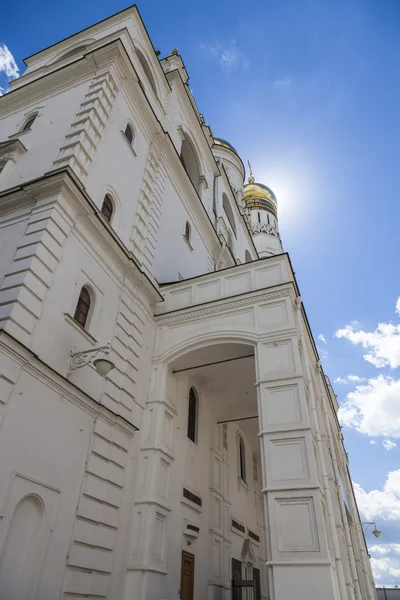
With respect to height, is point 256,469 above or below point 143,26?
below

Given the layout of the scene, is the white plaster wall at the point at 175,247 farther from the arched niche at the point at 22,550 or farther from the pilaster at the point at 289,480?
the arched niche at the point at 22,550

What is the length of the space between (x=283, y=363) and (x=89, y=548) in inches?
242

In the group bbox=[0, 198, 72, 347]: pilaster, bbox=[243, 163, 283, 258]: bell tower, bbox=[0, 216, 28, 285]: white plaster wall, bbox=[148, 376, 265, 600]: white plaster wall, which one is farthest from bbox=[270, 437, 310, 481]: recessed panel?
bbox=[243, 163, 283, 258]: bell tower

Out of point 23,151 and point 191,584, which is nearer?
point 191,584

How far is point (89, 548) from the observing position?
907 cm

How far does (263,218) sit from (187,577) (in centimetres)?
4021

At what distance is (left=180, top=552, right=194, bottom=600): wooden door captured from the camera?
11531 mm

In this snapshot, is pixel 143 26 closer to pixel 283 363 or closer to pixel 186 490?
pixel 283 363

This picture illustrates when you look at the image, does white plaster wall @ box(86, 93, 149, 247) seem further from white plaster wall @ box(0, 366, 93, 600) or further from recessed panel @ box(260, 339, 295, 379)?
white plaster wall @ box(0, 366, 93, 600)

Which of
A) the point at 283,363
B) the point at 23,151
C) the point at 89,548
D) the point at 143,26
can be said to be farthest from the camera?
the point at 143,26

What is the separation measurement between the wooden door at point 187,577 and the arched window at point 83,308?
22.8 ft

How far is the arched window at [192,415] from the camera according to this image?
46.5 ft

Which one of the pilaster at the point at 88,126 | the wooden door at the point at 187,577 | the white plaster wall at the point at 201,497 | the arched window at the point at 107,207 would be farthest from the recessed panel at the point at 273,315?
the wooden door at the point at 187,577

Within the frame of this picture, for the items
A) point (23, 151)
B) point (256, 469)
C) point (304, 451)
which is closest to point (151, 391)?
point (304, 451)
